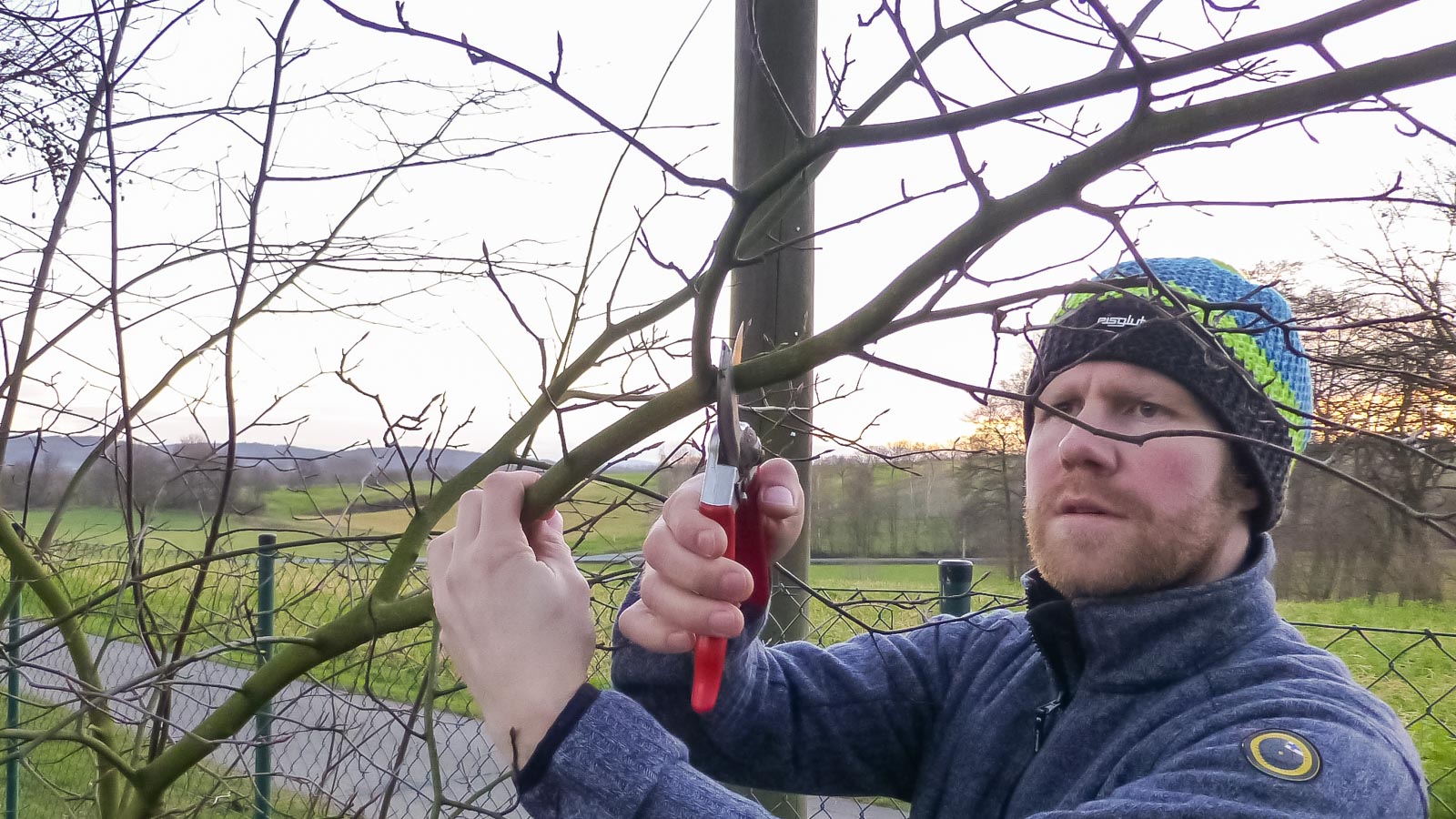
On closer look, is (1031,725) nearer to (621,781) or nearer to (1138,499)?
(1138,499)

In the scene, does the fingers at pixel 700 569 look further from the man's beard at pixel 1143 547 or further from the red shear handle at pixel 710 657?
the man's beard at pixel 1143 547

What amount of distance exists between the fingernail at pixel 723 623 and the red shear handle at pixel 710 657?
3 cm

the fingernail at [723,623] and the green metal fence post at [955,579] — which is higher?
the fingernail at [723,623]

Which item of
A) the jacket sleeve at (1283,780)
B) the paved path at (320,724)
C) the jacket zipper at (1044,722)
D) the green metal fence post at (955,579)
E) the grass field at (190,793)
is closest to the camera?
the jacket sleeve at (1283,780)

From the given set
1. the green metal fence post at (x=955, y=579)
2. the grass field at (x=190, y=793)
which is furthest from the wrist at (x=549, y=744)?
the green metal fence post at (x=955, y=579)

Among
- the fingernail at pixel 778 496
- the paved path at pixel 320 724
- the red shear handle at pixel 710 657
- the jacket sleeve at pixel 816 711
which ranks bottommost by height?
the paved path at pixel 320 724

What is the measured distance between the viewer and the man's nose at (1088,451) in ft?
4.26

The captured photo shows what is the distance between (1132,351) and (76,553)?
10.3ft

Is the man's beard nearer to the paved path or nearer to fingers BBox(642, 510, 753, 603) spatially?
fingers BBox(642, 510, 753, 603)

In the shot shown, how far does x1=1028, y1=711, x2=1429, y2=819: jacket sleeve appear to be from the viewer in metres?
0.84

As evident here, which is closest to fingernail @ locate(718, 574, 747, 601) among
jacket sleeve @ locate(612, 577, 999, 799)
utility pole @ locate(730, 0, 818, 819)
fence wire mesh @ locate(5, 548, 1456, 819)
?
jacket sleeve @ locate(612, 577, 999, 799)

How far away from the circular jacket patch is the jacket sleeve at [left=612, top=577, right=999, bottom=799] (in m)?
0.60

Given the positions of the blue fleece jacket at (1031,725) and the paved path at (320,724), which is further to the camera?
the paved path at (320,724)

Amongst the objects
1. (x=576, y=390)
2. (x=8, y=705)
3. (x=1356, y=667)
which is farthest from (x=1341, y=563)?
(x=8, y=705)
